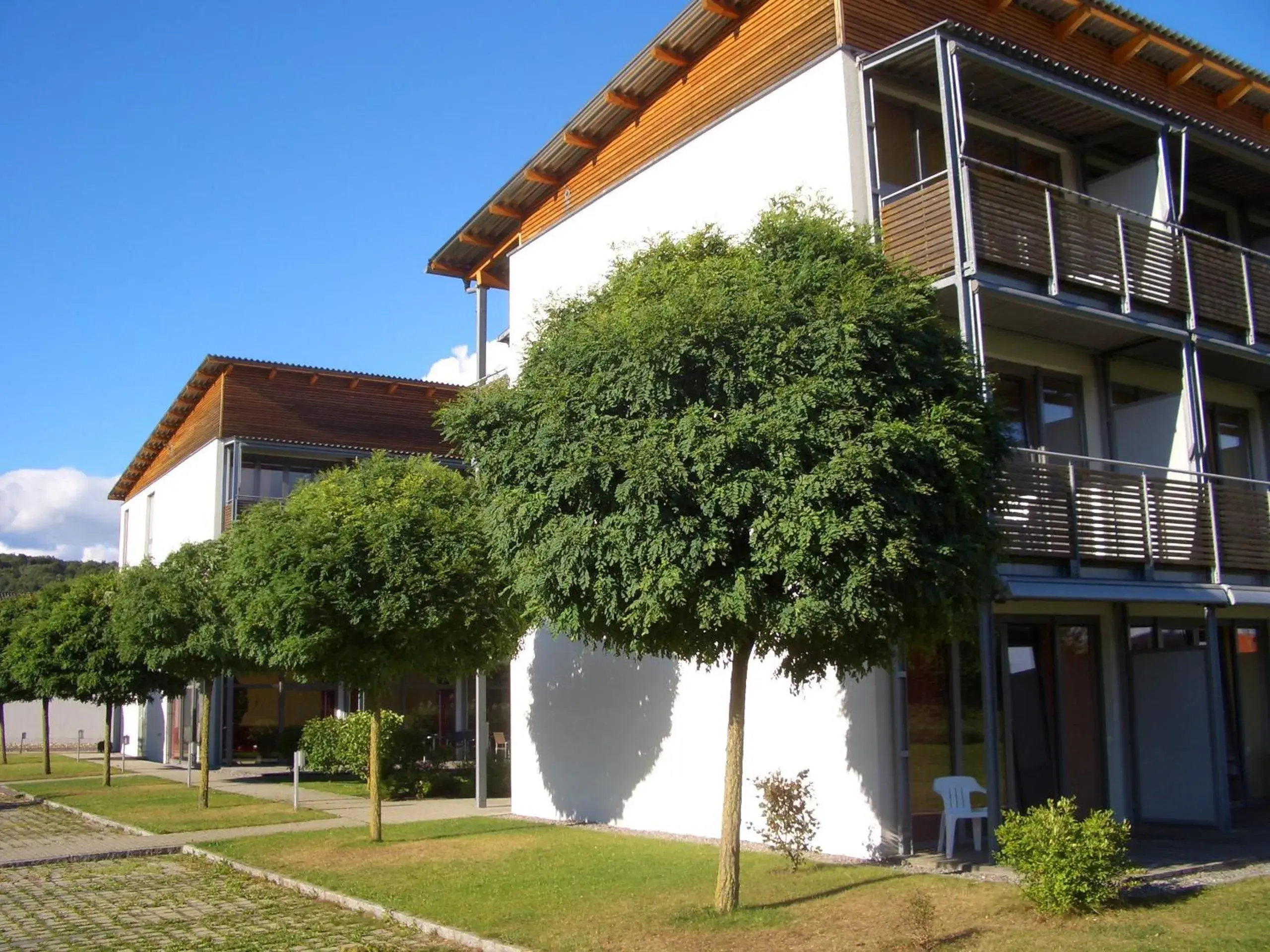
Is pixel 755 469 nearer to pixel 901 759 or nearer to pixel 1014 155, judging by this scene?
pixel 901 759

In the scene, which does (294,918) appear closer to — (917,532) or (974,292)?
(917,532)

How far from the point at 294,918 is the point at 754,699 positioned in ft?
18.8

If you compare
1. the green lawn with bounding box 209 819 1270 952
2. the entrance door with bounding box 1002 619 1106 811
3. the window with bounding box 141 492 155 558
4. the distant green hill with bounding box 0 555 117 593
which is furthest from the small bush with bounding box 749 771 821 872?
the distant green hill with bounding box 0 555 117 593

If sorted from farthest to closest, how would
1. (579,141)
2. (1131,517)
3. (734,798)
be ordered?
(579,141) < (1131,517) < (734,798)

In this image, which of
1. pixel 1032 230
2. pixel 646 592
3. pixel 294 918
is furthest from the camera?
pixel 1032 230

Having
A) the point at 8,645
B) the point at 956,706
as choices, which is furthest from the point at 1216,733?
the point at 8,645

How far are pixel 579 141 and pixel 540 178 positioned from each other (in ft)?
4.96

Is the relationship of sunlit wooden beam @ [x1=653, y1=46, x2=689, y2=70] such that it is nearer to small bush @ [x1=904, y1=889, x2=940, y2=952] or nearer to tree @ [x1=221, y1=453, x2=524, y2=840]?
tree @ [x1=221, y1=453, x2=524, y2=840]

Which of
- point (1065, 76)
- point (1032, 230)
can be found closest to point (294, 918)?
point (1032, 230)

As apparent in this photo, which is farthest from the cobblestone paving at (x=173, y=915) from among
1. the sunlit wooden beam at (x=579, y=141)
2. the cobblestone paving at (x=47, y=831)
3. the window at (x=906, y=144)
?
the sunlit wooden beam at (x=579, y=141)

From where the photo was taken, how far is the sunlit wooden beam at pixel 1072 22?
52.4ft

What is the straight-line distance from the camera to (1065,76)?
44.3ft

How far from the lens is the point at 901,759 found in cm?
1204

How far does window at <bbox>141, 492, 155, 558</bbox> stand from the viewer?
131ft
